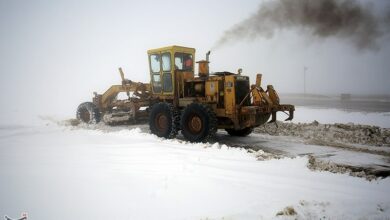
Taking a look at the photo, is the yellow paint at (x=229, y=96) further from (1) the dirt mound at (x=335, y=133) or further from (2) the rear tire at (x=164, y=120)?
(1) the dirt mound at (x=335, y=133)

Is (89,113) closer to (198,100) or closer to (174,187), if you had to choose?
(198,100)

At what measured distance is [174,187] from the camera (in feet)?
19.7

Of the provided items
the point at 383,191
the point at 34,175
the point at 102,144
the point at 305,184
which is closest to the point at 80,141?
the point at 102,144

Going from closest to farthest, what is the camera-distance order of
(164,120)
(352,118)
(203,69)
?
(203,69), (164,120), (352,118)

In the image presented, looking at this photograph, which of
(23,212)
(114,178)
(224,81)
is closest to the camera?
(23,212)

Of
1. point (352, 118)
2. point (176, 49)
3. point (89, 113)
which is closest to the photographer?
point (176, 49)

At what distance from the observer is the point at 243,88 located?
36.8 feet

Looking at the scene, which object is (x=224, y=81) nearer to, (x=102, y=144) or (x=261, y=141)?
(x=261, y=141)

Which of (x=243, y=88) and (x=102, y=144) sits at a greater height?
(x=243, y=88)

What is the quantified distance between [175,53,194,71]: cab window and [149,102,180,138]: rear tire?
1.58 meters

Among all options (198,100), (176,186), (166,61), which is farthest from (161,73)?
(176,186)

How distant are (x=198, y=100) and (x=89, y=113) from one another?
7214 mm

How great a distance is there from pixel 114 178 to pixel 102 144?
3952 millimetres

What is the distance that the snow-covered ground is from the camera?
500 cm
